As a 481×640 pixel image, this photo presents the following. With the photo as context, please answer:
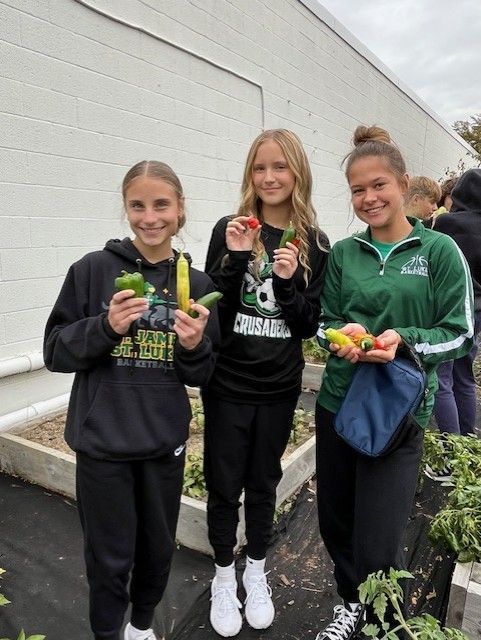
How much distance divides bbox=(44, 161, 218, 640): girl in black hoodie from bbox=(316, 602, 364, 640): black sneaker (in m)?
0.84

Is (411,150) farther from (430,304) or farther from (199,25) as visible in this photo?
(430,304)

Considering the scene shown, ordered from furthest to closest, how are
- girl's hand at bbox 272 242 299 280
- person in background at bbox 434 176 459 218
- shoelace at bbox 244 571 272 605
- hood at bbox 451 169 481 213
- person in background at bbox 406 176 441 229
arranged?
person in background at bbox 434 176 459 218 → person in background at bbox 406 176 441 229 → hood at bbox 451 169 481 213 → shoelace at bbox 244 571 272 605 → girl's hand at bbox 272 242 299 280

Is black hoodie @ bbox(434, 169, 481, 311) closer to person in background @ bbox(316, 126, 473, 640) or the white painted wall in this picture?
person in background @ bbox(316, 126, 473, 640)

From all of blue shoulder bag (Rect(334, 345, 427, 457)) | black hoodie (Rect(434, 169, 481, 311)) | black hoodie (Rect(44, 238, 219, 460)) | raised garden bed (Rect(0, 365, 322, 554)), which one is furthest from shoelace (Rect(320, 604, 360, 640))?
black hoodie (Rect(434, 169, 481, 311))

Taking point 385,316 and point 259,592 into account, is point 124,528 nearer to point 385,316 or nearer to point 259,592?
point 259,592

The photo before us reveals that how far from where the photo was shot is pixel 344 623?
2170 millimetres

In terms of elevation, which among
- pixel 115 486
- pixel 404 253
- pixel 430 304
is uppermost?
pixel 404 253

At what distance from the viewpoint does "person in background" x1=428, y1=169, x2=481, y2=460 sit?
346 centimetres

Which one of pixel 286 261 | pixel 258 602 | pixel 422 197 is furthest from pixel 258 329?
pixel 422 197

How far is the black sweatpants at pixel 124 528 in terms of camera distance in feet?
5.74

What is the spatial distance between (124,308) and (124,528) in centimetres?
84

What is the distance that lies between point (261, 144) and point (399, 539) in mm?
1718

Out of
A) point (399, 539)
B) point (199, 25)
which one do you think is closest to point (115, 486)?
point (399, 539)

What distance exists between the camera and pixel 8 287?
138 inches
